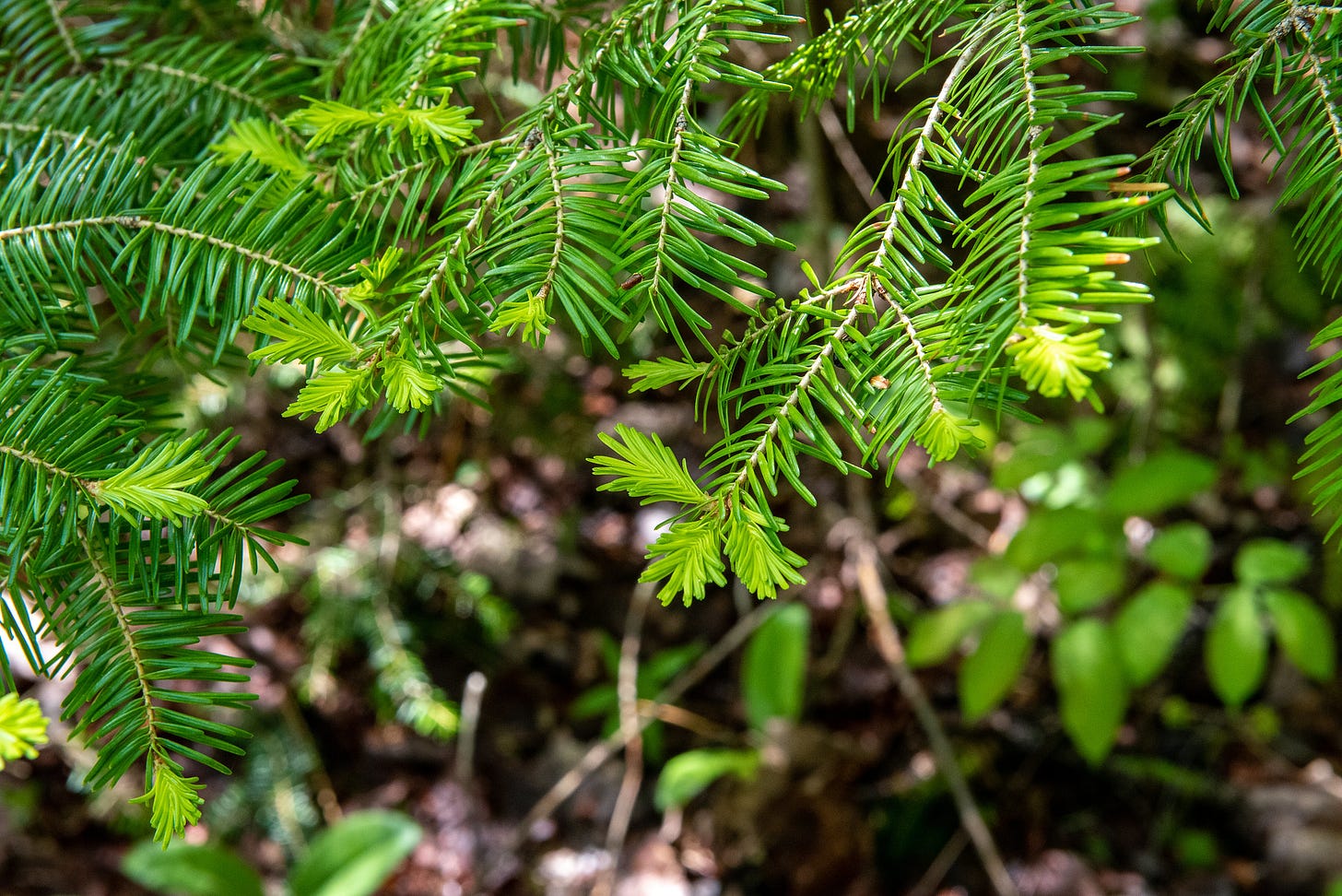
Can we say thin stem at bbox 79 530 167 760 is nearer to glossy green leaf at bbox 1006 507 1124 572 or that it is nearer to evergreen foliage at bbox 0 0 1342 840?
evergreen foliage at bbox 0 0 1342 840

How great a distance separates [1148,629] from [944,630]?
453 millimetres

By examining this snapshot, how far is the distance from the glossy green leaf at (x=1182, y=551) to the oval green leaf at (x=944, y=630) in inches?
16.7

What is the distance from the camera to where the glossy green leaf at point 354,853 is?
1.78 m

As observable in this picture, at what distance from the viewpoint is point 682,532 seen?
1.66 ft

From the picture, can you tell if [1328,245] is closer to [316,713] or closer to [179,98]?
[179,98]

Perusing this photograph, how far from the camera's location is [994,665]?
196 cm

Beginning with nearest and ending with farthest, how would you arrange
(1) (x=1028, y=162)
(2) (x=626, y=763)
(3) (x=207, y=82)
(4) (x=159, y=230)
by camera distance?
(1) (x=1028, y=162), (4) (x=159, y=230), (3) (x=207, y=82), (2) (x=626, y=763)

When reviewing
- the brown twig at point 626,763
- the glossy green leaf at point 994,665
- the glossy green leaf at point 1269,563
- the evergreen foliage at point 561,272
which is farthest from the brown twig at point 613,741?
the evergreen foliage at point 561,272

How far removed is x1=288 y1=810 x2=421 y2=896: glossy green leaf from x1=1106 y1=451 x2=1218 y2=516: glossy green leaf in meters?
1.88

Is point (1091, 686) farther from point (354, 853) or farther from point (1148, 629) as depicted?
point (354, 853)

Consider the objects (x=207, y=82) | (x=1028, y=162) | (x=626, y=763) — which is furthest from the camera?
(x=626, y=763)

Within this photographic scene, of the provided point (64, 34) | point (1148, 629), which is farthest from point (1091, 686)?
point (64, 34)

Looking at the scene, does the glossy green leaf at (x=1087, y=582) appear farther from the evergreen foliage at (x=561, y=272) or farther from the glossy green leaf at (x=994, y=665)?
the evergreen foliage at (x=561, y=272)

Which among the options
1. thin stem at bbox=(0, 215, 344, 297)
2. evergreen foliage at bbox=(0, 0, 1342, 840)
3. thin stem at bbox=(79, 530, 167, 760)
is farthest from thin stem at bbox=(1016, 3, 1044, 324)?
thin stem at bbox=(79, 530, 167, 760)
